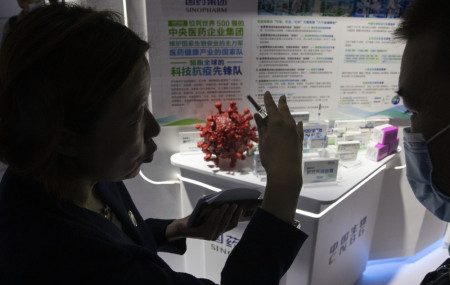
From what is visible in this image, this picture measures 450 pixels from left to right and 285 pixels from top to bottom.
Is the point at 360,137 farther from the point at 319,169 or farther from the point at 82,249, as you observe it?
the point at 82,249

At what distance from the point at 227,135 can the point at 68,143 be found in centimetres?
86

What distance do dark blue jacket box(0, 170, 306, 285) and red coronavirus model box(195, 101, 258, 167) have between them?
2.48 feet

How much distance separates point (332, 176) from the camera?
1.38 m

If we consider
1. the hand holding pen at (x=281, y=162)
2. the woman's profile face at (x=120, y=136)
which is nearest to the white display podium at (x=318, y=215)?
the hand holding pen at (x=281, y=162)

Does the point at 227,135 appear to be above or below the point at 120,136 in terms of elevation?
below

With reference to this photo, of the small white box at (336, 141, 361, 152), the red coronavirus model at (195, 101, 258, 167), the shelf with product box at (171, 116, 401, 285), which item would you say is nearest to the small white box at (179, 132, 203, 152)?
the shelf with product box at (171, 116, 401, 285)

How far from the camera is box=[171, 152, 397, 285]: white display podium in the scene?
1331 millimetres

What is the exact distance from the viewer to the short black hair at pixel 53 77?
1.79 ft

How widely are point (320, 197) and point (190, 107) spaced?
2.35 feet

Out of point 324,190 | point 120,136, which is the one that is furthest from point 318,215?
point 120,136

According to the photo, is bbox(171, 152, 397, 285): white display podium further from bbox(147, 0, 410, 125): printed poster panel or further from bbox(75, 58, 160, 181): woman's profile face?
bbox(75, 58, 160, 181): woman's profile face

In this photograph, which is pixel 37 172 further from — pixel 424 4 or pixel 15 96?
pixel 424 4

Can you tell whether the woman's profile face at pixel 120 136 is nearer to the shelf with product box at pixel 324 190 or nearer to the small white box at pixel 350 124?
the shelf with product box at pixel 324 190

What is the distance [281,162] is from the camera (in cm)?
72
